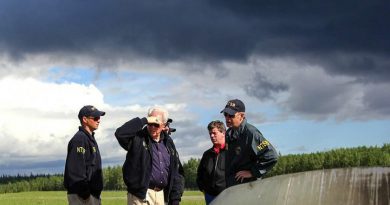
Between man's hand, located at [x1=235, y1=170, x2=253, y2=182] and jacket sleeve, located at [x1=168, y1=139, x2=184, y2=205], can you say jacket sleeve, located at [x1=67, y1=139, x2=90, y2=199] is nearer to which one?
jacket sleeve, located at [x1=168, y1=139, x2=184, y2=205]

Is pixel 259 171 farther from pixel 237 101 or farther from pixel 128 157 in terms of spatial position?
pixel 128 157

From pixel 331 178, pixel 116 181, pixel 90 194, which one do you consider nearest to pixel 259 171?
pixel 90 194

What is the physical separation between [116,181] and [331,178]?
7267cm

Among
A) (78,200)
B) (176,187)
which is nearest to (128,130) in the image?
(176,187)

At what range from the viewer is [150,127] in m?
7.17

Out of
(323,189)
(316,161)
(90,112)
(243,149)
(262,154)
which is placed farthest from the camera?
(316,161)

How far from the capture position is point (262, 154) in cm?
644

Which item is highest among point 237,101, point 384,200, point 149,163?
point 237,101

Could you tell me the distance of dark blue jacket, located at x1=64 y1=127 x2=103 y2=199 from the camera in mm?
7512

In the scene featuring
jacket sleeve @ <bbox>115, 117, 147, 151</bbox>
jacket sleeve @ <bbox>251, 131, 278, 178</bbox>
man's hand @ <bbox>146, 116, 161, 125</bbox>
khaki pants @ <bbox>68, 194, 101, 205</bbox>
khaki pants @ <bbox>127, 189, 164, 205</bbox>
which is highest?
man's hand @ <bbox>146, 116, 161, 125</bbox>

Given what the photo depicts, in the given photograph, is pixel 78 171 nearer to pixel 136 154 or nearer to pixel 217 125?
pixel 136 154

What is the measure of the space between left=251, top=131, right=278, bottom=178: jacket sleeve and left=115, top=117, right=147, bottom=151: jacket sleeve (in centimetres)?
132

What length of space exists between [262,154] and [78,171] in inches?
88.8

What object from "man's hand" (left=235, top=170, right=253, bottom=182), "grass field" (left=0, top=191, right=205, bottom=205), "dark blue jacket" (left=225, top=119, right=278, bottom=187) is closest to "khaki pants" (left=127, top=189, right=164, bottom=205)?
"dark blue jacket" (left=225, top=119, right=278, bottom=187)
